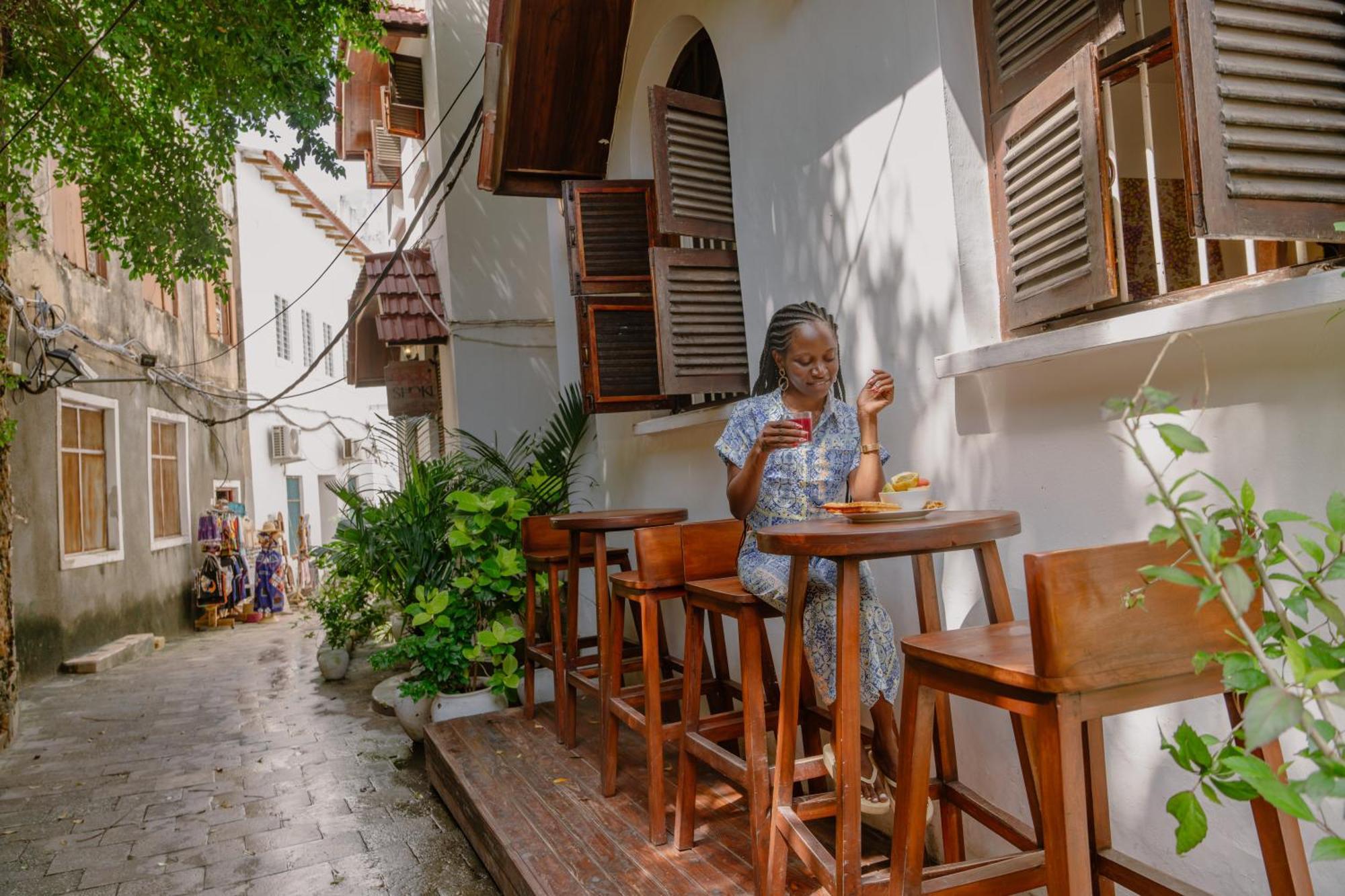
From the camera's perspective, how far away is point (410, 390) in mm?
10305

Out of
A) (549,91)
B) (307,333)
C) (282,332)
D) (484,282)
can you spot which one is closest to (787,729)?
(549,91)

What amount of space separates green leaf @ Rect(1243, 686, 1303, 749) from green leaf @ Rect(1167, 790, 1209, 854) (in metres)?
0.22

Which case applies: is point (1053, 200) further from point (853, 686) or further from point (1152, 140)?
point (853, 686)

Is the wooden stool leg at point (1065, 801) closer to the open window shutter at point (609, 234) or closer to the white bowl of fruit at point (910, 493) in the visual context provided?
the white bowl of fruit at point (910, 493)

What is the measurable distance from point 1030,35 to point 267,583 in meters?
13.9

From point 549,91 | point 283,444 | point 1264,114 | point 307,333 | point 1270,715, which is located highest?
point 307,333

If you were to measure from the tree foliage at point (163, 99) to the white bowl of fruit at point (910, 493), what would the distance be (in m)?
5.72

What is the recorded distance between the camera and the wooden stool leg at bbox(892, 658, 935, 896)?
174 centimetres

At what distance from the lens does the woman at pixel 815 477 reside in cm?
248

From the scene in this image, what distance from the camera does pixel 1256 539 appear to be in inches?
48.7

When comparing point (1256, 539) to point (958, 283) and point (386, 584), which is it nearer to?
point (958, 283)

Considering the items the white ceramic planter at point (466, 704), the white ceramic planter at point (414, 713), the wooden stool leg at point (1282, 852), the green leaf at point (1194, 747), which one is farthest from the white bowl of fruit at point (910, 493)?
the white ceramic planter at point (414, 713)

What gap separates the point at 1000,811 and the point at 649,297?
11.5ft

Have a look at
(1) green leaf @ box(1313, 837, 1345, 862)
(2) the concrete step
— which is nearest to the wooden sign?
(2) the concrete step
